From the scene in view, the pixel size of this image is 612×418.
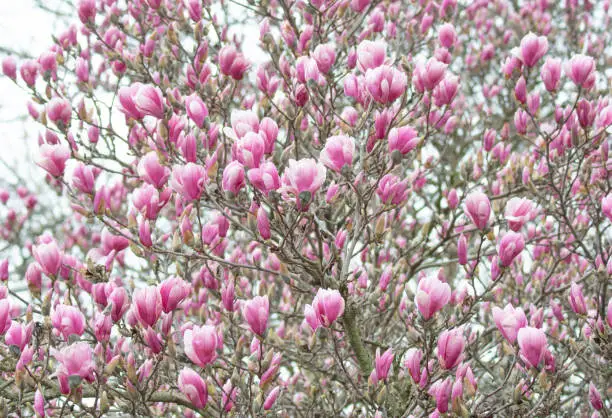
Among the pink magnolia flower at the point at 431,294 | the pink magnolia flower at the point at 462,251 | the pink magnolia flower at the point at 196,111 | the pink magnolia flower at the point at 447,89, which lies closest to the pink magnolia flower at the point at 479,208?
the pink magnolia flower at the point at 462,251

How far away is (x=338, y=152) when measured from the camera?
184 cm

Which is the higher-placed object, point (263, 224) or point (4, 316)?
point (263, 224)

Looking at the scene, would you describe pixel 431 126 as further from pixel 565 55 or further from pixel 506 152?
pixel 565 55

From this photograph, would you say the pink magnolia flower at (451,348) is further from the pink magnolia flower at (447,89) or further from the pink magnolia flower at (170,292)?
the pink magnolia flower at (447,89)

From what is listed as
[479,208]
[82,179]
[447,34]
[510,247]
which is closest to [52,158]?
[82,179]

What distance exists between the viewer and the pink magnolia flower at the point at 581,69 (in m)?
Answer: 2.26

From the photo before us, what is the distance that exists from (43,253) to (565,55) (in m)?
5.17

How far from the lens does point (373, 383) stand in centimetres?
190

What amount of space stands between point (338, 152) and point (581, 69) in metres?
1.12

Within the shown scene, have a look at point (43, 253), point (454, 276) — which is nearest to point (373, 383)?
point (43, 253)

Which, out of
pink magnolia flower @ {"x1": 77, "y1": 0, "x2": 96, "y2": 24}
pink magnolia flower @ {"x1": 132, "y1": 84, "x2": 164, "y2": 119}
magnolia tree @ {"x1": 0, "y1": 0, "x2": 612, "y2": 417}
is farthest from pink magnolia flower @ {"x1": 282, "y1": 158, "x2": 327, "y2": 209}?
pink magnolia flower @ {"x1": 77, "y1": 0, "x2": 96, "y2": 24}

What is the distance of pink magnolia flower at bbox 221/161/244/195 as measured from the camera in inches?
73.0

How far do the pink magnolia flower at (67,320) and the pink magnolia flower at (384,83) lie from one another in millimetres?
1223

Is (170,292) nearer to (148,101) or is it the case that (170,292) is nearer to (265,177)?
(265,177)
